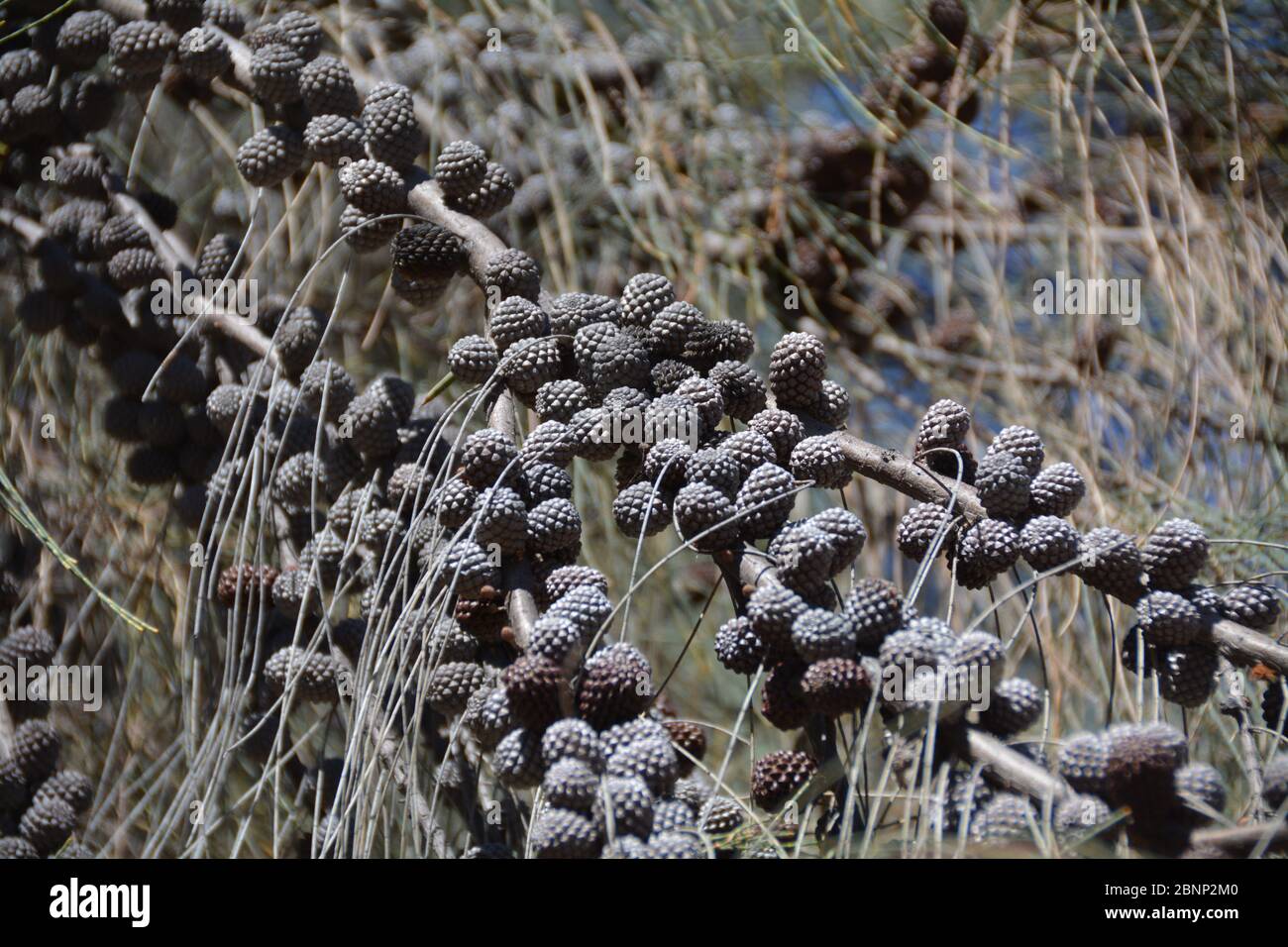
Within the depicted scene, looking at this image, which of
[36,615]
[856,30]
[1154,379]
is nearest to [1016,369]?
[1154,379]

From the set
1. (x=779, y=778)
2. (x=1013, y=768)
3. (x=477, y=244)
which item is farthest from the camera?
(x=477, y=244)

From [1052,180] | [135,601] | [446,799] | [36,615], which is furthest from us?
→ [1052,180]

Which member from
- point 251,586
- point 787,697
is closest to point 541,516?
point 787,697

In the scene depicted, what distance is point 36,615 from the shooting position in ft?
3.43

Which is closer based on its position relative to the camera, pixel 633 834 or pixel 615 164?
pixel 633 834

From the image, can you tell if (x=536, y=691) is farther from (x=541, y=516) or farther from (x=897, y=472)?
(x=897, y=472)

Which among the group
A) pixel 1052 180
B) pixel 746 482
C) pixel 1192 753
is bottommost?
pixel 1192 753

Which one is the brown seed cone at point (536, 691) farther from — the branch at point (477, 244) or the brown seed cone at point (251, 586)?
the brown seed cone at point (251, 586)

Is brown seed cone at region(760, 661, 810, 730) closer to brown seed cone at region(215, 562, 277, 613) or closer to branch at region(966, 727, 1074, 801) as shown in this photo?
branch at region(966, 727, 1074, 801)

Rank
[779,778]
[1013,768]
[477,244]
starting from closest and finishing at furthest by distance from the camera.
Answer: [1013,768], [779,778], [477,244]

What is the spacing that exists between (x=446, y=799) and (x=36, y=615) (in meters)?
0.43

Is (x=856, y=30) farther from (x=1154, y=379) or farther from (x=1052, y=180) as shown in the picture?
(x=1154, y=379)

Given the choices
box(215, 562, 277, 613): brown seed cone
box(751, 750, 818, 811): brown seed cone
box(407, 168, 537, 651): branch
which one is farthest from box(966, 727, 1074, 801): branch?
box(215, 562, 277, 613): brown seed cone

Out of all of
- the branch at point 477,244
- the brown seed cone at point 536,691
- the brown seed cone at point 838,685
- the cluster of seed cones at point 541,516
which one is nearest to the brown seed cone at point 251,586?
the cluster of seed cones at point 541,516
